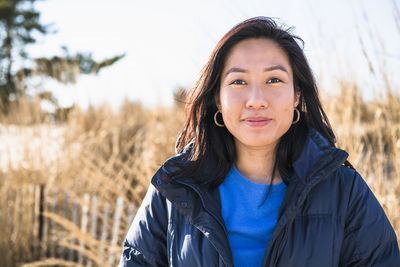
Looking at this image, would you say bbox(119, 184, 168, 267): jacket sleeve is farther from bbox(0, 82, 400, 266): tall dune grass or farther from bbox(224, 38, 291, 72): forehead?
bbox(0, 82, 400, 266): tall dune grass

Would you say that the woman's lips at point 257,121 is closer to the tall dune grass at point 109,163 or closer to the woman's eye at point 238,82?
the woman's eye at point 238,82

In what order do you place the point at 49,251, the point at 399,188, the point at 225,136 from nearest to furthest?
the point at 225,136 < the point at 399,188 < the point at 49,251

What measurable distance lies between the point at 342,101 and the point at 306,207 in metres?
1.77

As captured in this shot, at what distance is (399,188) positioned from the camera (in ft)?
8.86

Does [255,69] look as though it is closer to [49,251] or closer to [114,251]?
[114,251]

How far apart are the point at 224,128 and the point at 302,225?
0.62m

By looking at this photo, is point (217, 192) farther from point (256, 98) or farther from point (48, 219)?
point (48, 219)

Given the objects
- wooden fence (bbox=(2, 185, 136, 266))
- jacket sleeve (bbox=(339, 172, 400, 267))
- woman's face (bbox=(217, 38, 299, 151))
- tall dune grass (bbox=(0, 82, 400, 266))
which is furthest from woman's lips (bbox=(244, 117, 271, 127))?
wooden fence (bbox=(2, 185, 136, 266))

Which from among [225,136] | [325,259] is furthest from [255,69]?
[325,259]

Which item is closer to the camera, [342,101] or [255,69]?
[255,69]

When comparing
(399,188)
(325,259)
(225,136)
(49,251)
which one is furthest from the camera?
(49,251)

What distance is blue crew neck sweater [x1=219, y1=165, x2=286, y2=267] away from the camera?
65.8 inches

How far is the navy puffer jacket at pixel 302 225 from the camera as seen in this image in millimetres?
1592

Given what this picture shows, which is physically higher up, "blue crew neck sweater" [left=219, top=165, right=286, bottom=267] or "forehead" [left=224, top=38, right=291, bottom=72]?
"forehead" [left=224, top=38, right=291, bottom=72]
